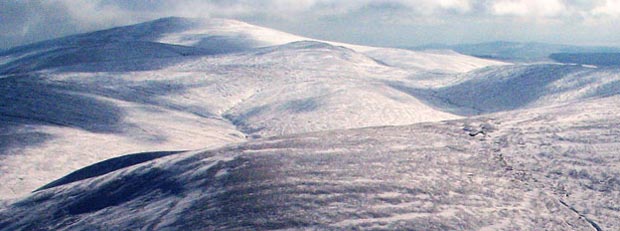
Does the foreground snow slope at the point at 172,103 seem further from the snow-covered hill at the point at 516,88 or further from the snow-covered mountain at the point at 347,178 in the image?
the snow-covered hill at the point at 516,88

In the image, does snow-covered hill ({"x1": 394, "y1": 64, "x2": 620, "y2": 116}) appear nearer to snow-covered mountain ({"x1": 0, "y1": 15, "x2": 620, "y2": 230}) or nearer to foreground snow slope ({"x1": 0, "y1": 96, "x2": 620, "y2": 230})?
snow-covered mountain ({"x1": 0, "y1": 15, "x2": 620, "y2": 230})

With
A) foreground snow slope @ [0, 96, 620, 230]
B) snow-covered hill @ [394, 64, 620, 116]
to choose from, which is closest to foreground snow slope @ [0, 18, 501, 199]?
snow-covered hill @ [394, 64, 620, 116]

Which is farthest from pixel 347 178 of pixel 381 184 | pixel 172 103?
pixel 172 103

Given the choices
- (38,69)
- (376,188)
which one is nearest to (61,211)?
(376,188)

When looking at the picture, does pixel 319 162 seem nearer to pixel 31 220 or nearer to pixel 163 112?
pixel 31 220

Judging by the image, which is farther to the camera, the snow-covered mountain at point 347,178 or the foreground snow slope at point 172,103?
the foreground snow slope at point 172,103

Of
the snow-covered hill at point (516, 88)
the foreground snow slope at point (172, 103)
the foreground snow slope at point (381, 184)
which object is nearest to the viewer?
the foreground snow slope at point (381, 184)

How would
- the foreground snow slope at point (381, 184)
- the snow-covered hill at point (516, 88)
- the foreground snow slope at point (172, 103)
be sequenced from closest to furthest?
1. the foreground snow slope at point (381, 184)
2. the foreground snow slope at point (172, 103)
3. the snow-covered hill at point (516, 88)

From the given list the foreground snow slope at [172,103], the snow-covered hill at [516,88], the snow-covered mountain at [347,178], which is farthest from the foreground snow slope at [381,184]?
the snow-covered hill at [516,88]
